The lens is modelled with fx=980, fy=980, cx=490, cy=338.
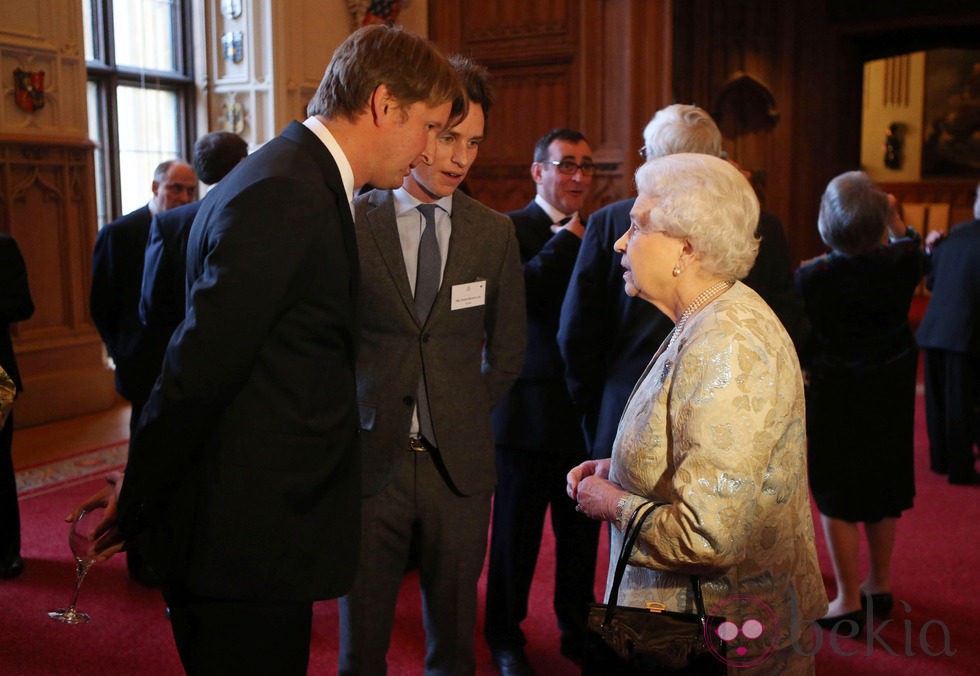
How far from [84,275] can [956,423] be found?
19.7 ft

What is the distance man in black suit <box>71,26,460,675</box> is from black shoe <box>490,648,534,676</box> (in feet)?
4.95

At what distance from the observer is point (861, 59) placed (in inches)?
435

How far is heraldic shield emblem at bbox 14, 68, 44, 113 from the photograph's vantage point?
6.65 meters

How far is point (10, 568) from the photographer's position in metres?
4.08

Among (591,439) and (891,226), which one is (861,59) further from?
(591,439)

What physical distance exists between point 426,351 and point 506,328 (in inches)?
13.4

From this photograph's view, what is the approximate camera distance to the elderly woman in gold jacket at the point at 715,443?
5.46 ft

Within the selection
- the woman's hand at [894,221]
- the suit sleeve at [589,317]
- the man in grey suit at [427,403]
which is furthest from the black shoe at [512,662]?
the woman's hand at [894,221]

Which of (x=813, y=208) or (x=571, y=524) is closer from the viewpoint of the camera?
(x=571, y=524)

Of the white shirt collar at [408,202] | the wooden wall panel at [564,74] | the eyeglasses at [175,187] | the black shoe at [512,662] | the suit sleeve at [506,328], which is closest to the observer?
the white shirt collar at [408,202]

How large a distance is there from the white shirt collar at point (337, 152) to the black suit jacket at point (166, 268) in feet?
5.86

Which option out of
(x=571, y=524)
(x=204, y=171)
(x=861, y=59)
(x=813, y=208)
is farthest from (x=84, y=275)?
(x=861, y=59)

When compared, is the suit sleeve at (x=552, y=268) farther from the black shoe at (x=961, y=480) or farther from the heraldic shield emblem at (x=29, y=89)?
the heraldic shield emblem at (x=29, y=89)

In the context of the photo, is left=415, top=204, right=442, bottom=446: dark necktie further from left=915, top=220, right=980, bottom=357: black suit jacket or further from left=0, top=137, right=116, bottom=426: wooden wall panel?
left=0, top=137, right=116, bottom=426: wooden wall panel
